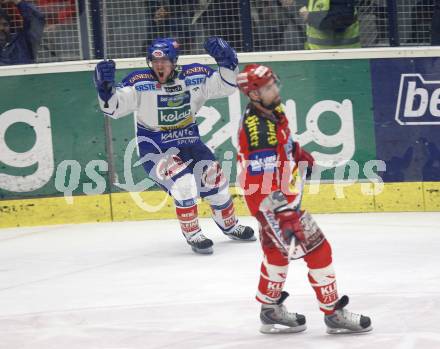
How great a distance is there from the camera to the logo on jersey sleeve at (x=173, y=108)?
9688 millimetres

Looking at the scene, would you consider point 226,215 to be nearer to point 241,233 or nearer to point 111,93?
point 241,233

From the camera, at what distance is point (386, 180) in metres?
11.2

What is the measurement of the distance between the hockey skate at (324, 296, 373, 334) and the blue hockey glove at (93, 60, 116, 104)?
3.40 m

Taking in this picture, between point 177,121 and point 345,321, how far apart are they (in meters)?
3.76

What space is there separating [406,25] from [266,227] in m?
5.26

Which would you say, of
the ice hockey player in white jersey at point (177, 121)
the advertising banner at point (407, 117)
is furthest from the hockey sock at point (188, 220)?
the advertising banner at point (407, 117)

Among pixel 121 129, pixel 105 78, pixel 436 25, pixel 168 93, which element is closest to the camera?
pixel 105 78

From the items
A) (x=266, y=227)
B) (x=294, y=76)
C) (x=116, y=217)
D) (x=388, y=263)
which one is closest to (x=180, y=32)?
(x=294, y=76)

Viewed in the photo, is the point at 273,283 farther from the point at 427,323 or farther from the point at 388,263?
the point at 388,263

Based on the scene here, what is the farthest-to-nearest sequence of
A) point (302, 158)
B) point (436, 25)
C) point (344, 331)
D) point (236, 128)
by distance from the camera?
point (236, 128), point (436, 25), point (302, 158), point (344, 331)

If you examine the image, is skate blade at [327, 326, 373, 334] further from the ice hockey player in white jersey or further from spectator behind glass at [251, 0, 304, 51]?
spectator behind glass at [251, 0, 304, 51]

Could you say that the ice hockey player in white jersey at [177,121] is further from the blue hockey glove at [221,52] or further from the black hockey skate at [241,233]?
the black hockey skate at [241,233]

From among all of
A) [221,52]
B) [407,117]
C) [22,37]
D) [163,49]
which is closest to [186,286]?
[221,52]

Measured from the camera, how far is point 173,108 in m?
9.73
